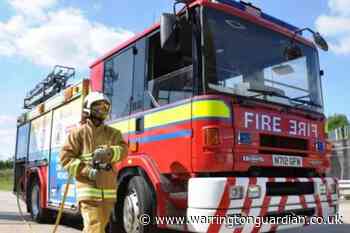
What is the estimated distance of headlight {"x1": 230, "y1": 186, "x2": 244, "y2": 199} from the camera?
5.13 meters

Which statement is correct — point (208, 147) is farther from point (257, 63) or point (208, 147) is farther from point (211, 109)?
point (257, 63)

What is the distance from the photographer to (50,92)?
11062mm

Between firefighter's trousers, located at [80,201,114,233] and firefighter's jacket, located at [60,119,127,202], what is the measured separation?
0.06 metres

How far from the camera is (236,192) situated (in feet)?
17.0

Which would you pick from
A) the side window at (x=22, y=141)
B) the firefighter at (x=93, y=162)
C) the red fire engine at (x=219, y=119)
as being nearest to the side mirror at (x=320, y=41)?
the red fire engine at (x=219, y=119)

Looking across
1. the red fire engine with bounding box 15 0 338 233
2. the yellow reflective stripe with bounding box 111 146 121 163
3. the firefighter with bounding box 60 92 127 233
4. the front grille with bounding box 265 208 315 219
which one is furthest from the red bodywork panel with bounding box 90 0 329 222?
the yellow reflective stripe with bounding box 111 146 121 163

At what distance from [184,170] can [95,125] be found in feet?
4.43

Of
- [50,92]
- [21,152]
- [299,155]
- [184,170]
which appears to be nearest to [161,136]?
[184,170]

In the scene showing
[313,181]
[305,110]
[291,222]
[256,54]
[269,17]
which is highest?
[269,17]

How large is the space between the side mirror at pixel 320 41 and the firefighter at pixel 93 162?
3.51 metres

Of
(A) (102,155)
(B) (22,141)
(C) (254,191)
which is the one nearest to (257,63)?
(C) (254,191)

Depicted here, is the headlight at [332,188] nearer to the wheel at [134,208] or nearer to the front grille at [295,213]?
the front grille at [295,213]

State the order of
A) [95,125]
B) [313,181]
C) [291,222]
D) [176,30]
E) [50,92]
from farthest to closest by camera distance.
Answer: [50,92] → [313,181] → [291,222] → [176,30] → [95,125]

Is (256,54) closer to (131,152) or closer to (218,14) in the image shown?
(218,14)
